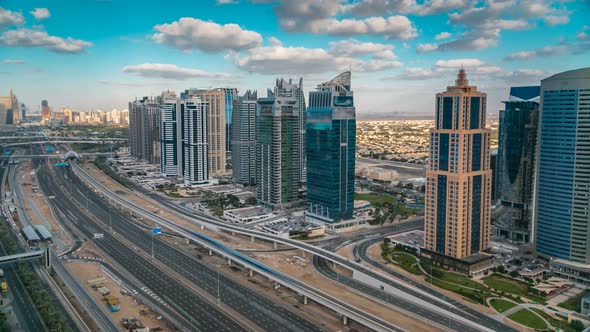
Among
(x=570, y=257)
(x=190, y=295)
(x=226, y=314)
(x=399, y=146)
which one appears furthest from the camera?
(x=399, y=146)

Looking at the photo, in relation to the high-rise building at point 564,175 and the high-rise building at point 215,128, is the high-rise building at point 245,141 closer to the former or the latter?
the high-rise building at point 215,128

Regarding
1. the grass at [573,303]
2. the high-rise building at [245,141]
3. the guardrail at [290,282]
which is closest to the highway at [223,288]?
the guardrail at [290,282]

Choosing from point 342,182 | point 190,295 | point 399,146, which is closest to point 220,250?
point 190,295

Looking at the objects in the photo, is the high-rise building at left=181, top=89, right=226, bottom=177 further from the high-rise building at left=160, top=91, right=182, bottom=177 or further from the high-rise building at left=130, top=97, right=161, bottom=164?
the high-rise building at left=130, top=97, right=161, bottom=164

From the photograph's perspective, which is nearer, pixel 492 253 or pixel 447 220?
pixel 447 220

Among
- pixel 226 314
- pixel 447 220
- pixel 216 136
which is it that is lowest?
pixel 226 314

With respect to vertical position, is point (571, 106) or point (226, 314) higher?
point (571, 106)

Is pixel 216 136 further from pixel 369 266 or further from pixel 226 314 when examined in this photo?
pixel 226 314
